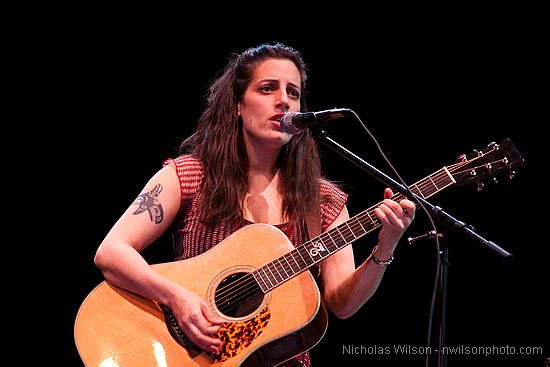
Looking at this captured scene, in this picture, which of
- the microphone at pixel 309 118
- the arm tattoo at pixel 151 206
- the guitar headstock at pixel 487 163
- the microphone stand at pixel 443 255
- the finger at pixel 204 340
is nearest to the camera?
the microphone stand at pixel 443 255

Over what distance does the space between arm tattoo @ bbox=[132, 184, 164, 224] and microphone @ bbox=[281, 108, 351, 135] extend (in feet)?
2.43

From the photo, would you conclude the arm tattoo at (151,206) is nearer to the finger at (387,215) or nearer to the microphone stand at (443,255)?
the finger at (387,215)

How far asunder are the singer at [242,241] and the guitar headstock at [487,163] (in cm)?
32

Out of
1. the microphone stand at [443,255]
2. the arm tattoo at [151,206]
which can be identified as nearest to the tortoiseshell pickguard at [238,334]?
the arm tattoo at [151,206]

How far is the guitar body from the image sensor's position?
250 cm

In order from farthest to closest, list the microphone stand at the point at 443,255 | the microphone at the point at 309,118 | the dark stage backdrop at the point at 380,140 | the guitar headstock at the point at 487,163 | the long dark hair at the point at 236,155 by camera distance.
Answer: the dark stage backdrop at the point at 380,140 → the long dark hair at the point at 236,155 → the guitar headstock at the point at 487,163 → the microphone at the point at 309,118 → the microphone stand at the point at 443,255

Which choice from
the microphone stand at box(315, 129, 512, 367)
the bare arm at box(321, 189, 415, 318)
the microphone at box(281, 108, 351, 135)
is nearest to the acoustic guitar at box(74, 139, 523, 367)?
the bare arm at box(321, 189, 415, 318)

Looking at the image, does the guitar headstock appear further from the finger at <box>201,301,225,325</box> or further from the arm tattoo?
the arm tattoo

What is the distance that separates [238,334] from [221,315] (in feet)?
0.37

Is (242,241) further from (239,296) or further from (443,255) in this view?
(443,255)

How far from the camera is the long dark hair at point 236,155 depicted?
2.98 m

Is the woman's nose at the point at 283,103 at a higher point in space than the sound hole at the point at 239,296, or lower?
higher

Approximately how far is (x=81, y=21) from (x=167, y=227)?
176 cm

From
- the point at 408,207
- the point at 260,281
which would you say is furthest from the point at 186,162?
the point at 408,207
